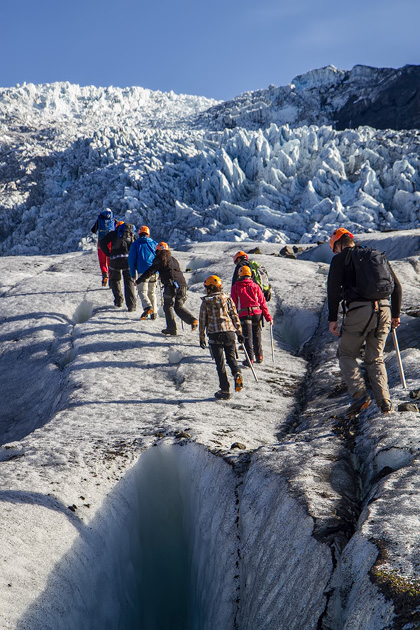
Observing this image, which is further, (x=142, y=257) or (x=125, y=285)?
(x=125, y=285)

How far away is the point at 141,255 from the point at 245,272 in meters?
2.94

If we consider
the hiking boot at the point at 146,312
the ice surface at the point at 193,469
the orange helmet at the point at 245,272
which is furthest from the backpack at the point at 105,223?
the orange helmet at the point at 245,272

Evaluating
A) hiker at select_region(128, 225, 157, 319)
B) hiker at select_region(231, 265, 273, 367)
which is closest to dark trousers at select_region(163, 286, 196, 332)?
hiker at select_region(128, 225, 157, 319)

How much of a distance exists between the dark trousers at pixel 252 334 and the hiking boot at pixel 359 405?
418 cm

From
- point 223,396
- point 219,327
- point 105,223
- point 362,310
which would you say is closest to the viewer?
point 362,310

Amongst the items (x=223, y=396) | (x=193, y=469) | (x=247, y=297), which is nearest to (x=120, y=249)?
(x=247, y=297)

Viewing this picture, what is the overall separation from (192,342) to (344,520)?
770 centimetres

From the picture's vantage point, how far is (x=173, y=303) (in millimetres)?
11297

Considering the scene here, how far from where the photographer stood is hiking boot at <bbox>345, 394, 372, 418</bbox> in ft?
20.2

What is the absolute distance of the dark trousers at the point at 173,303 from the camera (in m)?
11.2

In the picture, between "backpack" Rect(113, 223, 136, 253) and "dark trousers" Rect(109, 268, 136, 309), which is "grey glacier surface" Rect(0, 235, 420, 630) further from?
"backpack" Rect(113, 223, 136, 253)

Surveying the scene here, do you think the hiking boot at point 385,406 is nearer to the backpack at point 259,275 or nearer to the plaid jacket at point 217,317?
the plaid jacket at point 217,317

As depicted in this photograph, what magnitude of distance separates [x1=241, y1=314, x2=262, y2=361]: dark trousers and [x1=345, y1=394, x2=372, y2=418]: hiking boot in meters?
4.18

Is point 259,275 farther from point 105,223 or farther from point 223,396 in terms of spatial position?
point 105,223
